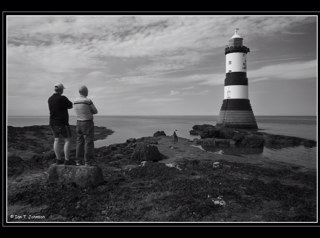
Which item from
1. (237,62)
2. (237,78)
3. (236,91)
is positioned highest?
(237,62)

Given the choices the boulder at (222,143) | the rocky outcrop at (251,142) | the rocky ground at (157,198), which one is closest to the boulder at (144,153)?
the rocky ground at (157,198)

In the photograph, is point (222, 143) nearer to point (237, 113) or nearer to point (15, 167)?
point (237, 113)

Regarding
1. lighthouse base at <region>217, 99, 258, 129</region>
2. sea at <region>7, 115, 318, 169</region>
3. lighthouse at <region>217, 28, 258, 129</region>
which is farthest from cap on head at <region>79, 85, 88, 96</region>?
lighthouse base at <region>217, 99, 258, 129</region>

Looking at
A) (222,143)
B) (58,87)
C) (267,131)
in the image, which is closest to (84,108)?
(58,87)

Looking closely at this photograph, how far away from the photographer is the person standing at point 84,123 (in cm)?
646

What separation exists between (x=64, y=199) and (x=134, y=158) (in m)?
5.82

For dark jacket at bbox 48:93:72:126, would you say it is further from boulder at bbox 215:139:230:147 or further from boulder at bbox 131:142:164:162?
boulder at bbox 215:139:230:147

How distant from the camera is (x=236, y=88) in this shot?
36.4 metres

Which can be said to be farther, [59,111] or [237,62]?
[237,62]

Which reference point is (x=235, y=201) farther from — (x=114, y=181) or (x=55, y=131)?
(x=55, y=131)

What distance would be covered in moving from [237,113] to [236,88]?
3.91 metres

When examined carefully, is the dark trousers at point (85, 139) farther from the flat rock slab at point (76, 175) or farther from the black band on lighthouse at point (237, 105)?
the black band on lighthouse at point (237, 105)

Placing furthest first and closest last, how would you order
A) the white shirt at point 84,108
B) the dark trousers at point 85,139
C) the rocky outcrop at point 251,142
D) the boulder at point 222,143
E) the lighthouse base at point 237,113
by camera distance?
the lighthouse base at point 237,113, the boulder at point 222,143, the rocky outcrop at point 251,142, the dark trousers at point 85,139, the white shirt at point 84,108
